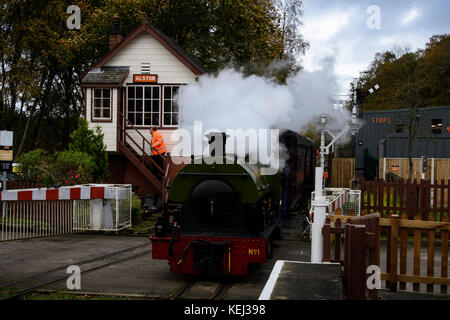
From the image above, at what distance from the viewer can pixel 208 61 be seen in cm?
2872

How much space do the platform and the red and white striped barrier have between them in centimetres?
771

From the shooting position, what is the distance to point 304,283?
4.89 meters

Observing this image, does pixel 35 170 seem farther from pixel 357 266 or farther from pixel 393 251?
pixel 357 266

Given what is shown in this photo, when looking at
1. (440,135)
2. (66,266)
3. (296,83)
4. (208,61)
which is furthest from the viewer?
(440,135)

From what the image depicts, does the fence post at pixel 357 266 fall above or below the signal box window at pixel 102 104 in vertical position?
below

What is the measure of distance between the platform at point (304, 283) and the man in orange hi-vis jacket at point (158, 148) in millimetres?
12341

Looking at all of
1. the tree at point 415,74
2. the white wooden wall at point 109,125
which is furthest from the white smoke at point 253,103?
the tree at point 415,74

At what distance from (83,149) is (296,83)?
26.3 feet

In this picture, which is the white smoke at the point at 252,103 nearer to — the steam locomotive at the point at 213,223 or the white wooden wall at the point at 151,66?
the steam locomotive at the point at 213,223

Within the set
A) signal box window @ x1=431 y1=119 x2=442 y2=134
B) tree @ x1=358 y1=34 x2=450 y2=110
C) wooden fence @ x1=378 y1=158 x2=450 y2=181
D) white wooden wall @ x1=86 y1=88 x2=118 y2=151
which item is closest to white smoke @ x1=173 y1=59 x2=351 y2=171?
white wooden wall @ x1=86 y1=88 x2=118 y2=151

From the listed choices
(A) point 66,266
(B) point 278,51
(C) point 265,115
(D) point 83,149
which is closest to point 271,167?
(C) point 265,115

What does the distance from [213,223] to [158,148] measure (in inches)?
400

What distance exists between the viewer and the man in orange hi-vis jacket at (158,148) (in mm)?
17531
